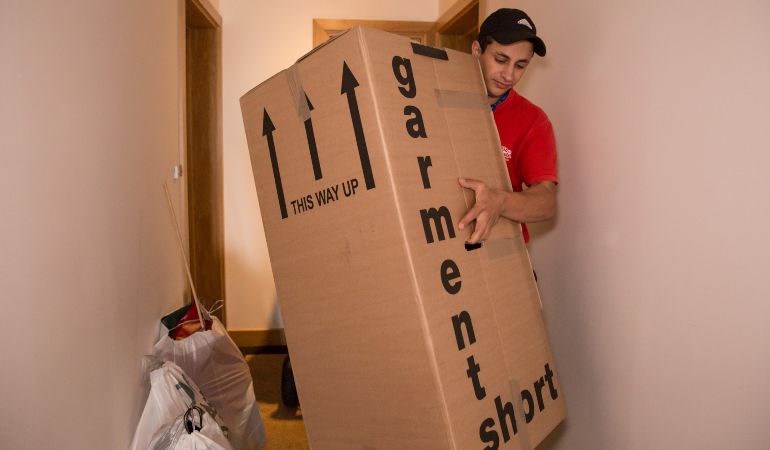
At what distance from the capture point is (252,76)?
3.09 m

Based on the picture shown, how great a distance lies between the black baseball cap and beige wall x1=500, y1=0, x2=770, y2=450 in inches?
8.0

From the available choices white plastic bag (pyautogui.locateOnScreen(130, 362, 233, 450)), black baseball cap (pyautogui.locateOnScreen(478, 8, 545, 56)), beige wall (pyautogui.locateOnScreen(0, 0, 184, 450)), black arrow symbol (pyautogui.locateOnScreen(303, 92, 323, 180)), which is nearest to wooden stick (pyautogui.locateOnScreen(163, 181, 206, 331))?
beige wall (pyautogui.locateOnScreen(0, 0, 184, 450))

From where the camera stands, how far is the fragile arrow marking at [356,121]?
86cm

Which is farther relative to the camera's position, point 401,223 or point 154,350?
point 154,350

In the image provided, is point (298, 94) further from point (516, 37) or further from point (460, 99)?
point (516, 37)

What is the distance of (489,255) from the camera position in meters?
1.01

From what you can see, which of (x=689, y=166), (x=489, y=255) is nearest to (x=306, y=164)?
(x=489, y=255)

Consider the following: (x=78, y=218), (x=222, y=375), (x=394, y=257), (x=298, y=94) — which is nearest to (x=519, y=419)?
(x=394, y=257)

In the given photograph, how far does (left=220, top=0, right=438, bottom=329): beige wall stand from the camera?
10.1 ft

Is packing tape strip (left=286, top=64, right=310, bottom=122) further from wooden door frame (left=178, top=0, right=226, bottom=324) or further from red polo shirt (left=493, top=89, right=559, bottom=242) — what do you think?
wooden door frame (left=178, top=0, right=226, bottom=324)

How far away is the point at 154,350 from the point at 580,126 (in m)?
1.67

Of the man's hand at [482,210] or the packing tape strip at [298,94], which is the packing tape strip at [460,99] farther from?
the packing tape strip at [298,94]

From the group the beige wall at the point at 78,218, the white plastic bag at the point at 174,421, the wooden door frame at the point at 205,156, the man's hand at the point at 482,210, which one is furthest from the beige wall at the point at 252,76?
the man's hand at the point at 482,210

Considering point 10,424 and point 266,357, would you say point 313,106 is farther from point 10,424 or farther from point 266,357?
point 266,357
